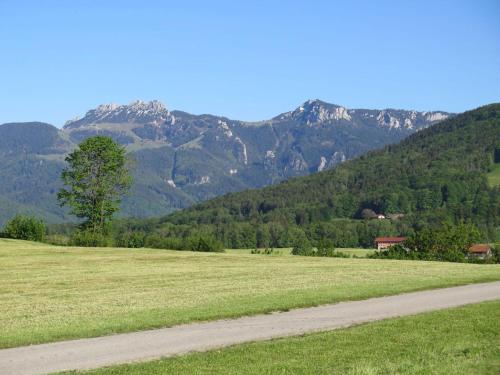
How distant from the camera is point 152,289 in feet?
116

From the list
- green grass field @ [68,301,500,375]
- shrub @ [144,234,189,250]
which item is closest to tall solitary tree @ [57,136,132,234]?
shrub @ [144,234,189,250]

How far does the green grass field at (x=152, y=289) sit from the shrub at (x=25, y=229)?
85.9 ft

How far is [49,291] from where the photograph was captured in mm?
34594

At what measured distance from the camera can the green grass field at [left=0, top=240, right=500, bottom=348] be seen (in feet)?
77.1

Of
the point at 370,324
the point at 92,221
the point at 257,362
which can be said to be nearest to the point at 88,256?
the point at 92,221

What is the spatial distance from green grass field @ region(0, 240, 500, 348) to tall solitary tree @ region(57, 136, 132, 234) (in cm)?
2692

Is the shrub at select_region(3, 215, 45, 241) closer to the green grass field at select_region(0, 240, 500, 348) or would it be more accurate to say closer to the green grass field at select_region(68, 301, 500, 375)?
the green grass field at select_region(0, 240, 500, 348)

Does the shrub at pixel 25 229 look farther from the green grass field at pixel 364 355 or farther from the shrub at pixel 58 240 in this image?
the green grass field at pixel 364 355

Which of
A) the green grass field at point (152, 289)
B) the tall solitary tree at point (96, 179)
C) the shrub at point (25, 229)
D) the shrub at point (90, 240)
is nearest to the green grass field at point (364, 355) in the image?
the green grass field at point (152, 289)

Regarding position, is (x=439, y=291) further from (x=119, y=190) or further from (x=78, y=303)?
(x=119, y=190)

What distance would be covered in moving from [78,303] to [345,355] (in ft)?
49.6

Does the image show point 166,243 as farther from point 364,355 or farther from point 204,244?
point 364,355

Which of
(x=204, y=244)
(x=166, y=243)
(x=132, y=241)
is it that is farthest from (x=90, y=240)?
(x=204, y=244)

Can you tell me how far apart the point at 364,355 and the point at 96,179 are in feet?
248
